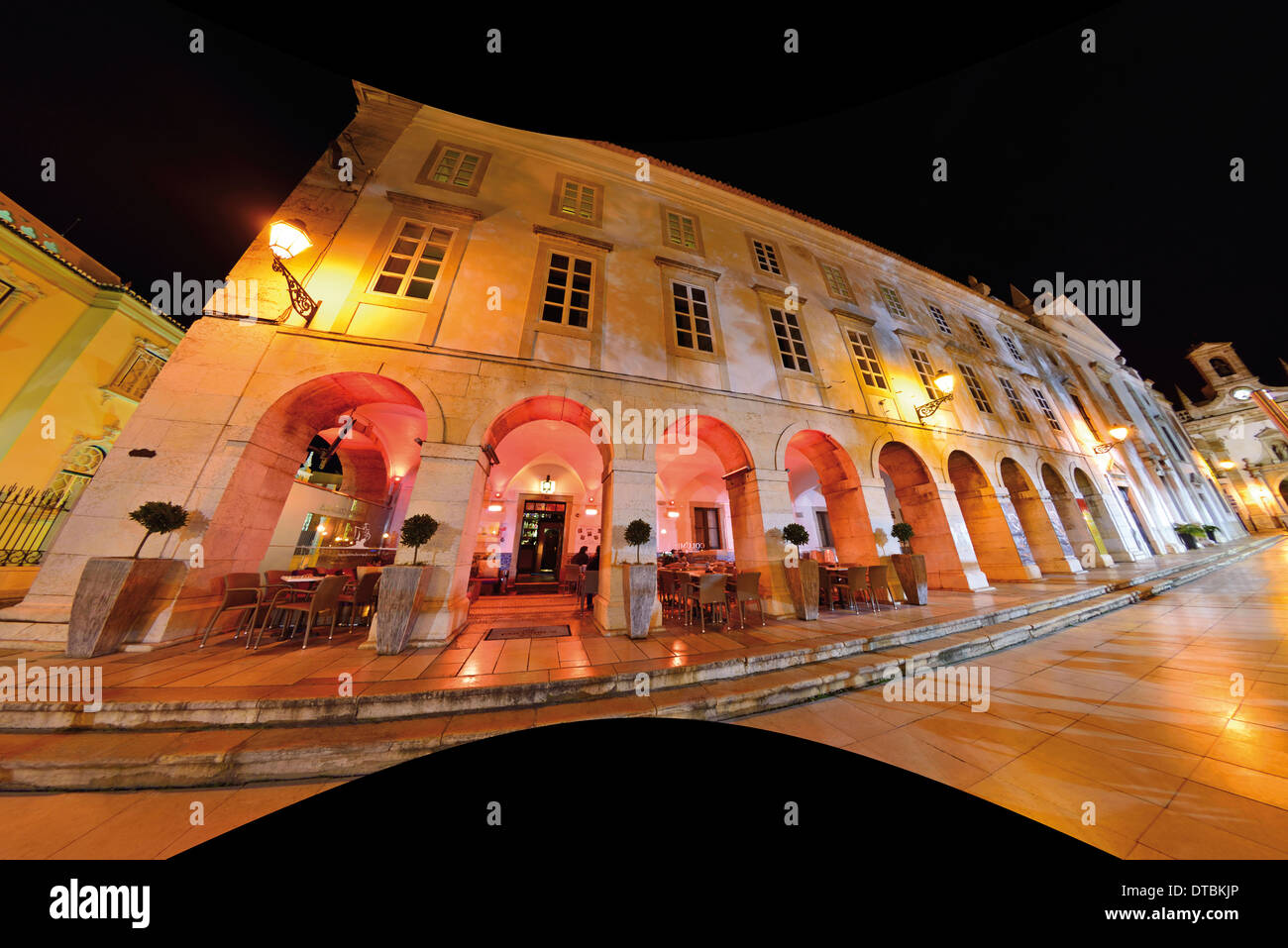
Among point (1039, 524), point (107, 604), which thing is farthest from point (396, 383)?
point (1039, 524)

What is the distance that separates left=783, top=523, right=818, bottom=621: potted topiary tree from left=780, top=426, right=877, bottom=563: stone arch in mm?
1468

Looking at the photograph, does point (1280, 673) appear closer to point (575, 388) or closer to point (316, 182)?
point (575, 388)

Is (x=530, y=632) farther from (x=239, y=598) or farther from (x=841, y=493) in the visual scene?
(x=841, y=493)

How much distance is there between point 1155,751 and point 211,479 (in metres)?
9.15

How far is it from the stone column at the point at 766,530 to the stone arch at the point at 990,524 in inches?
207

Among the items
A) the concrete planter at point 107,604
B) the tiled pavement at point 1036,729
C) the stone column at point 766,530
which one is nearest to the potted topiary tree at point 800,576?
the stone column at point 766,530

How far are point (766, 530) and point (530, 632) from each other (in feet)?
13.4

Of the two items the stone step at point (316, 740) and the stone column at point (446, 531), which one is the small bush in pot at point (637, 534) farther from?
the stone column at point (446, 531)

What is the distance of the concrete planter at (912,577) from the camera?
6609 mm

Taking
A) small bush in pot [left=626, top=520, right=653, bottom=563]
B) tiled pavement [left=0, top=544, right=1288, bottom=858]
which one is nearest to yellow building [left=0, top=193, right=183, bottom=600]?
tiled pavement [left=0, top=544, right=1288, bottom=858]

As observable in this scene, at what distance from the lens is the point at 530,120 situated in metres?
1.43

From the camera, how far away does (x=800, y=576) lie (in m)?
5.91

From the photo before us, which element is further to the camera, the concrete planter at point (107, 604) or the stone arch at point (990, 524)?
the stone arch at point (990, 524)
